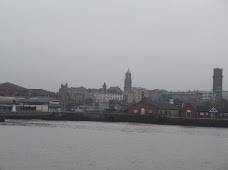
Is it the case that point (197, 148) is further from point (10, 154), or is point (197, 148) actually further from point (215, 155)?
point (10, 154)

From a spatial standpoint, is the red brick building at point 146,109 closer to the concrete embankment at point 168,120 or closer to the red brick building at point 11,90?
the concrete embankment at point 168,120

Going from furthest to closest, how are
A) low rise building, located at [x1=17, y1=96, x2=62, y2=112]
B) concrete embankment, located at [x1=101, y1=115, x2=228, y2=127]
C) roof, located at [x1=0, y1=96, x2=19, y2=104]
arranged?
roof, located at [x1=0, y1=96, x2=19, y2=104] < low rise building, located at [x1=17, y1=96, x2=62, y2=112] < concrete embankment, located at [x1=101, y1=115, x2=228, y2=127]

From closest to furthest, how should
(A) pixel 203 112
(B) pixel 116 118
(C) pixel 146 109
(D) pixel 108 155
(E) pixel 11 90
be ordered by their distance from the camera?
1. (D) pixel 108 155
2. (A) pixel 203 112
3. (B) pixel 116 118
4. (C) pixel 146 109
5. (E) pixel 11 90

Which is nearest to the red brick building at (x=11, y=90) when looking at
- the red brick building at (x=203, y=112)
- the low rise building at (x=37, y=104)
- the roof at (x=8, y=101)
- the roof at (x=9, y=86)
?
the roof at (x=9, y=86)

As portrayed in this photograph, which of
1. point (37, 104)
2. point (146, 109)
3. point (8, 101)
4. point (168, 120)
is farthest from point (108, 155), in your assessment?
point (8, 101)

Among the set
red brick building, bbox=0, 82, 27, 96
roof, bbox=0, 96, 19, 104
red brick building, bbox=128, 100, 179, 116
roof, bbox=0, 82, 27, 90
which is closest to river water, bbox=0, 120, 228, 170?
red brick building, bbox=128, 100, 179, 116

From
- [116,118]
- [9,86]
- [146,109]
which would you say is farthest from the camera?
[9,86]

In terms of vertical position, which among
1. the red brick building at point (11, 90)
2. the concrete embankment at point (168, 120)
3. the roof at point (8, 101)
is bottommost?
the concrete embankment at point (168, 120)

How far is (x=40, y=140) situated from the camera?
38.1 metres

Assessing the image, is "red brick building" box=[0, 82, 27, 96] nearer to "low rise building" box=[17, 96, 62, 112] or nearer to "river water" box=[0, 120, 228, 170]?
"low rise building" box=[17, 96, 62, 112]

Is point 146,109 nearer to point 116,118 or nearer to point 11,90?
point 116,118

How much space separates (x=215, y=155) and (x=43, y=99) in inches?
3134

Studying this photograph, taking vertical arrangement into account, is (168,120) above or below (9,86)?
below

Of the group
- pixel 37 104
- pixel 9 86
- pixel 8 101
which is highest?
pixel 9 86
